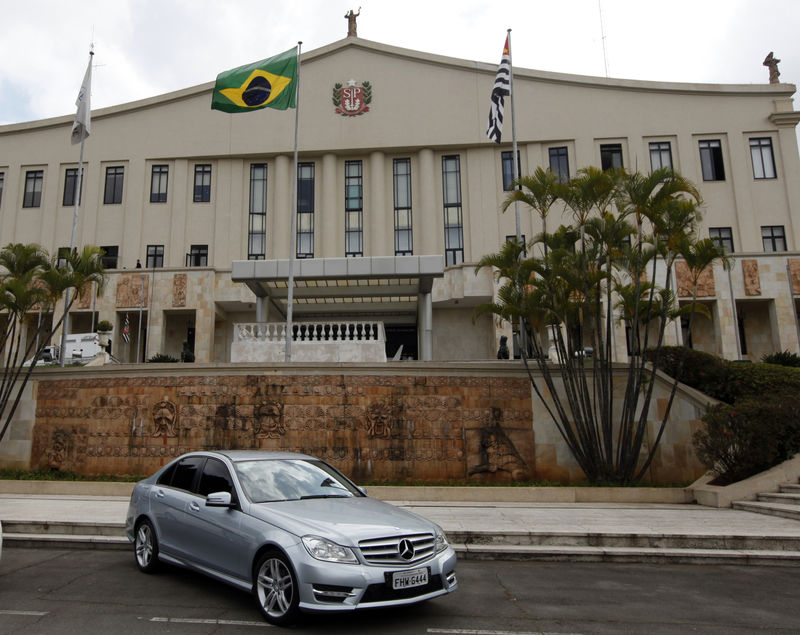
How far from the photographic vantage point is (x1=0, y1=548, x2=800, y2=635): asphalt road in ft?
17.3

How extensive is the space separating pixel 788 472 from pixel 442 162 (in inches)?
1021

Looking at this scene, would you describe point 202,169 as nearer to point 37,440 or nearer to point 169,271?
point 169,271

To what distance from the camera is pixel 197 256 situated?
3394cm

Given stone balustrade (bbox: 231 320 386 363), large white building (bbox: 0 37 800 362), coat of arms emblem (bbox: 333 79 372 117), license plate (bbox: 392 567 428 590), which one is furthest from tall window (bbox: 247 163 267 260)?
license plate (bbox: 392 567 428 590)

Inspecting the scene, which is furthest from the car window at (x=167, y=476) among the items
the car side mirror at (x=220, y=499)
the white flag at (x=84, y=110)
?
the white flag at (x=84, y=110)

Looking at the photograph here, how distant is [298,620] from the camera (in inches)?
201

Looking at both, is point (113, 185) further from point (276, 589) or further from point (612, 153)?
point (276, 589)

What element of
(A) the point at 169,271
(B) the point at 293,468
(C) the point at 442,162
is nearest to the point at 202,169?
(A) the point at 169,271

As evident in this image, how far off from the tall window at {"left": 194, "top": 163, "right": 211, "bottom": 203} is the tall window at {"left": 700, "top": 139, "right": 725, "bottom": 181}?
87.8ft

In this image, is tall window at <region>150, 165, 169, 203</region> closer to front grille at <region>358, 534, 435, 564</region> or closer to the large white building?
the large white building

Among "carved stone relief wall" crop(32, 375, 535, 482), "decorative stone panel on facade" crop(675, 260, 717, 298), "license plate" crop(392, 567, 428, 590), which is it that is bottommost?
"license plate" crop(392, 567, 428, 590)

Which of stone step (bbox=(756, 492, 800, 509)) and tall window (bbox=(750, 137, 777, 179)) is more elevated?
tall window (bbox=(750, 137, 777, 179))

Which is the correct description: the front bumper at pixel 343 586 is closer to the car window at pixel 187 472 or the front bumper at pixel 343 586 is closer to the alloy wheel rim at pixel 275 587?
the alloy wheel rim at pixel 275 587

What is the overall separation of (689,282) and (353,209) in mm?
17541
